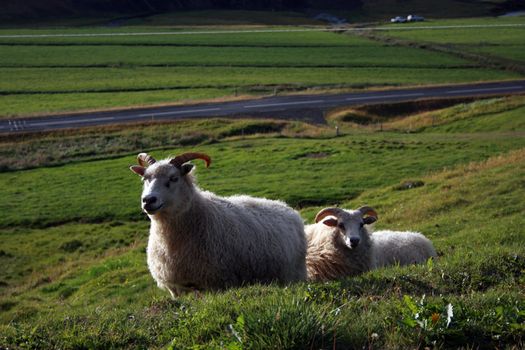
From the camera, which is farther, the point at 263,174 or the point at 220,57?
the point at 220,57

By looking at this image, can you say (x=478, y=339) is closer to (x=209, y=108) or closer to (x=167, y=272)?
(x=167, y=272)

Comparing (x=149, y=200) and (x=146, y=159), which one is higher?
(x=146, y=159)

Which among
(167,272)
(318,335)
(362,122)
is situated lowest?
(362,122)

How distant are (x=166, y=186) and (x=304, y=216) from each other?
55.6ft

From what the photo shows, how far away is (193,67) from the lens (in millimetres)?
99625

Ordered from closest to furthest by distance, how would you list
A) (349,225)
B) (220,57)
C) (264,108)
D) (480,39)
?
(349,225)
(264,108)
(220,57)
(480,39)

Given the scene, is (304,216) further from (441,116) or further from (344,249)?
(441,116)

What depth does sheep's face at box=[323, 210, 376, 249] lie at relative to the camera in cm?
1639

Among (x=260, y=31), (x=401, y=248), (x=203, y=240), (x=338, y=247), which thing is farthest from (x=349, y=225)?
(x=260, y=31)

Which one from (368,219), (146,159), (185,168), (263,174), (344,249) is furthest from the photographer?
(263,174)

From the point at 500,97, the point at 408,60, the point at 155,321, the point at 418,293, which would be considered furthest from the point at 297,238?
the point at 408,60

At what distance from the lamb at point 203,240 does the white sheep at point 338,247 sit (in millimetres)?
1569

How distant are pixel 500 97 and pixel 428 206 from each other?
150 ft

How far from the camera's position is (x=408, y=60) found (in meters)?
103
